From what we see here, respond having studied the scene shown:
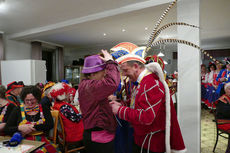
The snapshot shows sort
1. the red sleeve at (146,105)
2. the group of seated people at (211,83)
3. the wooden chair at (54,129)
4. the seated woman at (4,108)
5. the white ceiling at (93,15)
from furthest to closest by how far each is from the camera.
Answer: the group of seated people at (211,83), the white ceiling at (93,15), the seated woman at (4,108), the wooden chair at (54,129), the red sleeve at (146,105)

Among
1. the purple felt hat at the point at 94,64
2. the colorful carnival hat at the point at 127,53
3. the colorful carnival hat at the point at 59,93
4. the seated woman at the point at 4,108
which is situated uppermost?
the colorful carnival hat at the point at 127,53

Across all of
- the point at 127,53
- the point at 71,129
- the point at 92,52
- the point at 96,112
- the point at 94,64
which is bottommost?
the point at 71,129

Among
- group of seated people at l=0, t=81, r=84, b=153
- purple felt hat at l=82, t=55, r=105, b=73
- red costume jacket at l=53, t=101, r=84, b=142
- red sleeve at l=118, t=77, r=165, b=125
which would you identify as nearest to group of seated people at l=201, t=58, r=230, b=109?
red costume jacket at l=53, t=101, r=84, b=142

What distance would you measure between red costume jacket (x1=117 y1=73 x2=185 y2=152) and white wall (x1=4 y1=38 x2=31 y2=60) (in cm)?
605

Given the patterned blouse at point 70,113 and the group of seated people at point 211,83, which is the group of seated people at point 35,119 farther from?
the group of seated people at point 211,83

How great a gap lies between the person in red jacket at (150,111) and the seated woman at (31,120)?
37.6 inches

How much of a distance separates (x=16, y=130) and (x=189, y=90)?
2306mm

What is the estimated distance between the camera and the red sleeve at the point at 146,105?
3.10 ft

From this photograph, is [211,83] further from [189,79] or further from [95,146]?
[95,146]

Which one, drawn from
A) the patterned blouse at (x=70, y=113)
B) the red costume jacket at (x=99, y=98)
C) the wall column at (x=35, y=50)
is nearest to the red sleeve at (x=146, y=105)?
the red costume jacket at (x=99, y=98)

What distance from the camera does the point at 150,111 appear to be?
0.95 meters

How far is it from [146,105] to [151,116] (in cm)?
7

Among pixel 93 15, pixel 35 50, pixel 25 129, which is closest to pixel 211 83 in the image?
pixel 93 15

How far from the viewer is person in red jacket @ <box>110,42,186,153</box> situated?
3.16 ft
